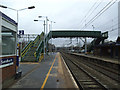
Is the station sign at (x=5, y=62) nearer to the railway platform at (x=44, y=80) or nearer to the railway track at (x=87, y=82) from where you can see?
the railway platform at (x=44, y=80)

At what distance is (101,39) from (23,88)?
1383 inches

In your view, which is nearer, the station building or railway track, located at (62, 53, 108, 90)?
the station building

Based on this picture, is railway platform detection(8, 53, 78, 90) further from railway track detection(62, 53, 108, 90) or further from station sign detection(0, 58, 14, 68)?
station sign detection(0, 58, 14, 68)

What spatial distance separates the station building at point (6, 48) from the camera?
21.9 feet

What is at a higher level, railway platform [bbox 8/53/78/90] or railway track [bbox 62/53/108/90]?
railway platform [bbox 8/53/78/90]

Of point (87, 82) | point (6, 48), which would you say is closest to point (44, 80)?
point (87, 82)

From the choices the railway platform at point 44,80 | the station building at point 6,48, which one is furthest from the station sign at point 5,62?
the railway platform at point 44,80

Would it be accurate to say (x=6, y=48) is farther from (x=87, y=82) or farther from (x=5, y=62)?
(x=87, y=82)

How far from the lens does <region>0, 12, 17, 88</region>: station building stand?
21.9ft

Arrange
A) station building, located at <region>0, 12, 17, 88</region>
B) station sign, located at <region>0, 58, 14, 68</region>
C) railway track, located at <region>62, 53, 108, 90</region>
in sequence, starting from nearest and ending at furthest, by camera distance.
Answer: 1. station sign, located at <region>0, 58, 14, 68</region>
2. station building, located at <region>0, 12, 17, 88</region>
3. railway track, located at <region>62, 53, 108, 90</region>

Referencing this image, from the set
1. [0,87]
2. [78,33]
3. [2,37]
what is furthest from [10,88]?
[78,33]

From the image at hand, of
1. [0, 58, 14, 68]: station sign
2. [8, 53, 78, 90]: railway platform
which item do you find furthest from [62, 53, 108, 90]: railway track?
[0, 58, 14, 68]: station sign

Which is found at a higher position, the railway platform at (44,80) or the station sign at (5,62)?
the station sign at (5,62)

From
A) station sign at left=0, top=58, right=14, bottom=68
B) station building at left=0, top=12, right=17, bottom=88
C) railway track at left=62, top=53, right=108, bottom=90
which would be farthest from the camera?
railway track at left=62, top=53, right=108, bottom=90
